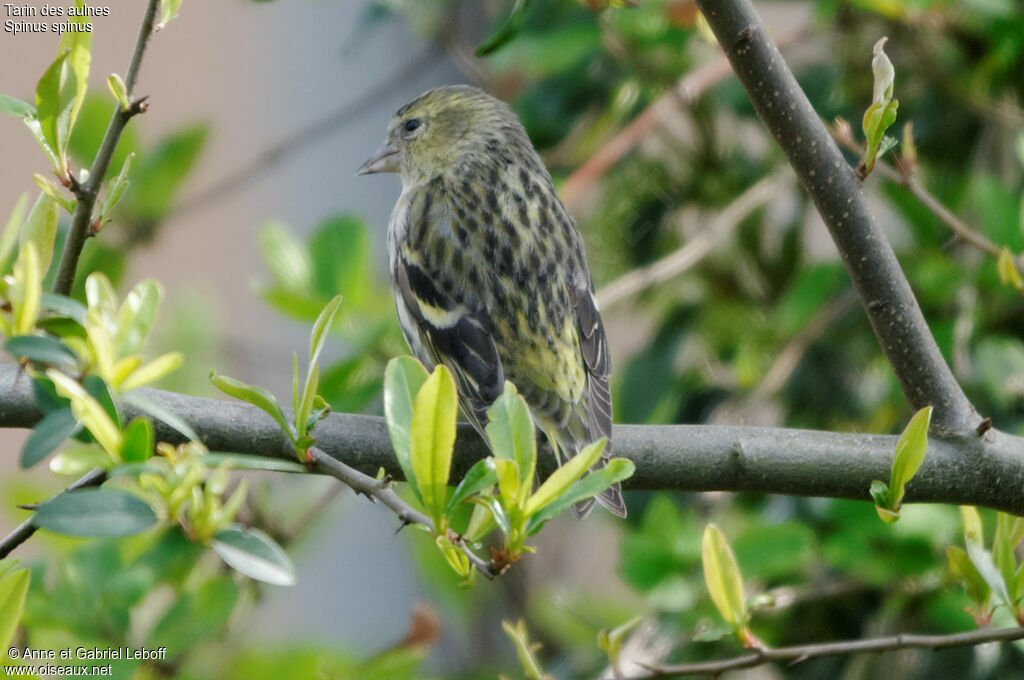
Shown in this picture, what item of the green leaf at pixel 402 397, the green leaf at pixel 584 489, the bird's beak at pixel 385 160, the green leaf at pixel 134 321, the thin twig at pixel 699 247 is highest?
the green leaf at pixel 134 321

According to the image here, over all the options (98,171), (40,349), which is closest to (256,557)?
(40,349)

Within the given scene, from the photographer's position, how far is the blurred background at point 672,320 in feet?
5.00

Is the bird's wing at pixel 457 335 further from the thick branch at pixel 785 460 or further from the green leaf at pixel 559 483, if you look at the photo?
the green leaf at pixel 559 483

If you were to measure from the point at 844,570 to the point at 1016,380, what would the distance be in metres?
0.38

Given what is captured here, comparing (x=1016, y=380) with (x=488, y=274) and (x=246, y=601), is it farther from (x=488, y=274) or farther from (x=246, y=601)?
(x=246, y=601)

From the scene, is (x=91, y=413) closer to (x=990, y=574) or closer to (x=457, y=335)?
(x=990, y=574)

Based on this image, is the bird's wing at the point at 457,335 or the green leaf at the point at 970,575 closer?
the green leaf at the point at 970,575

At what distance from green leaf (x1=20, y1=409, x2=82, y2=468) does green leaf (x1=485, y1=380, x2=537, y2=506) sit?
29 centimetres

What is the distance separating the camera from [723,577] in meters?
1.00

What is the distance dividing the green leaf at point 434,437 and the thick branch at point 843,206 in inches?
18.2

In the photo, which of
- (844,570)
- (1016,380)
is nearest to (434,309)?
(844,570)

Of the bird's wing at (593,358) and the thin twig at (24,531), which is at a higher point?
the thin twig at (24,531)

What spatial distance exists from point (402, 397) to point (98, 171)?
0.28 metres

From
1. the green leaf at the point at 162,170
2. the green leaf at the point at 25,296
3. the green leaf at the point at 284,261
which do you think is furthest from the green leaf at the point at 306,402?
the green leaf at the point at 162,170
